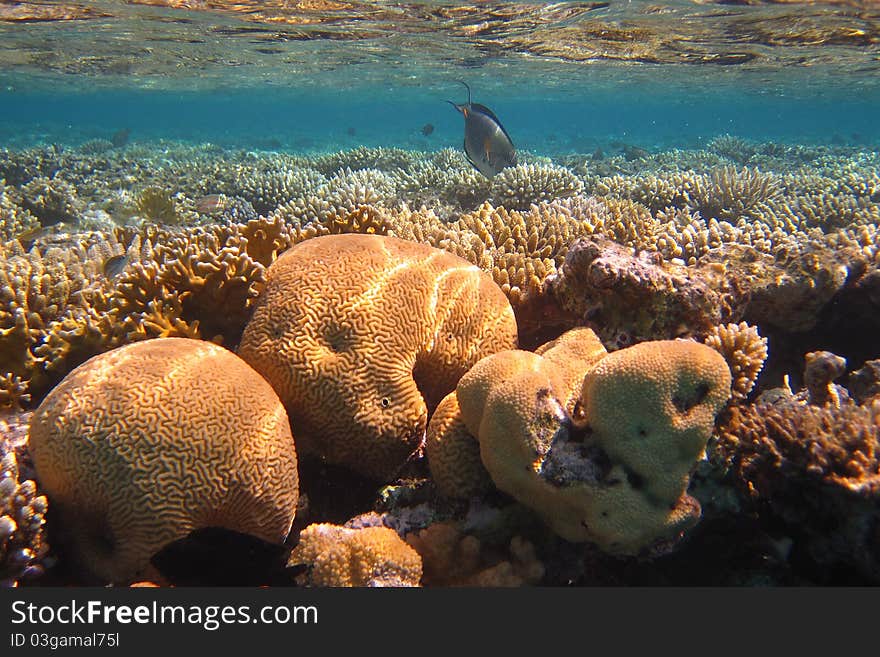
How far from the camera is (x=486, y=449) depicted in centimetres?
255

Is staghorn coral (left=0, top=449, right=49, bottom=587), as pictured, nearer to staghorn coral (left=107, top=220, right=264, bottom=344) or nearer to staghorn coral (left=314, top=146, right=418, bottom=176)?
staghorn coral (left=107, top=220, right=264, bottom=344)

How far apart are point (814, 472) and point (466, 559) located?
1.86m

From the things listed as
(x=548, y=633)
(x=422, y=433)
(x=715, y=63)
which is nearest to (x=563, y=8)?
(x=715, y=63)

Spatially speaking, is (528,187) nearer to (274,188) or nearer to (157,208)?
(274,188)

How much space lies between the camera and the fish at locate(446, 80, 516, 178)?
762cm

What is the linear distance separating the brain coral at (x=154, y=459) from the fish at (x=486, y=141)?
244 inches

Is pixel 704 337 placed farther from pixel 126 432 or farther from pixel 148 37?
pixel 148 37

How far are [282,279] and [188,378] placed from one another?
2.98 ft

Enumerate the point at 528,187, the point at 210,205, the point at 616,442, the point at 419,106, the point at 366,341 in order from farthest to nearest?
the point at 419,106
the point at 210,205
the point at 528,187
the point at 366,341
the point at 616,442

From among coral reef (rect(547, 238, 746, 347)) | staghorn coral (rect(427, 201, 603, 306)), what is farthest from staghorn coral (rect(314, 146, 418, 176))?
coral reef (rect(547, 238, 746, 347))

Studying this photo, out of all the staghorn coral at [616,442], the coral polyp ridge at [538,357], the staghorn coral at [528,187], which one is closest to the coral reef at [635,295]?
the coral polyp ridge at [538,357]

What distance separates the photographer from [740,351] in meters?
3.39

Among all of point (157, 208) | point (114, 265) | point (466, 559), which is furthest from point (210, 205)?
point (466, 559)

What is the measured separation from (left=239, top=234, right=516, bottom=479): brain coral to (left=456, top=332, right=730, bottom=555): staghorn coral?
27.3 inches
